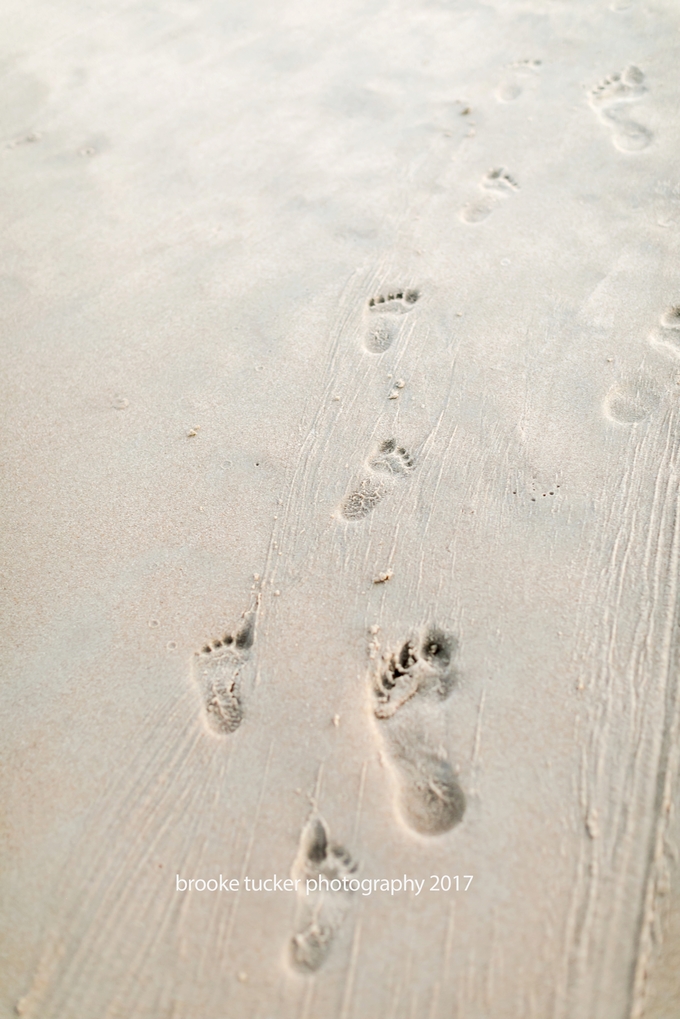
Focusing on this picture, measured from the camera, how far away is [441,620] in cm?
155

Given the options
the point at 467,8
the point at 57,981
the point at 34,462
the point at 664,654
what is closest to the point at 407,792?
the point at 664,654

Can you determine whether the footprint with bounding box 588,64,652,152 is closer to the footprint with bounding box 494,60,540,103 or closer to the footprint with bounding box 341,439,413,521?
the footprint with bounding box 494,60,540,103

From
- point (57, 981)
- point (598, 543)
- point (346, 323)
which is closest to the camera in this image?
point (57, 981)

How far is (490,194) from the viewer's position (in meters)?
2.44

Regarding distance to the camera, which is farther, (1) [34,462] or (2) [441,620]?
(1) [34,462]

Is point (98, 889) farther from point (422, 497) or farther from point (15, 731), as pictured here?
point (422, 497)

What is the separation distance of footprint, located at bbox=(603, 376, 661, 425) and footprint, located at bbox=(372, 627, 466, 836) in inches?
32.1

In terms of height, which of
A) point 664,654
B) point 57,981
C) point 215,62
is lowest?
point 57,981

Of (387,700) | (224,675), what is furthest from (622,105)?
(224,675)

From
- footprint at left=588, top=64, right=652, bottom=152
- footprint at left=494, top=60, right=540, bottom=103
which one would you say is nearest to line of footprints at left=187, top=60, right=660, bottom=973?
footprint at left=588, top=64, right=652, bottom=152

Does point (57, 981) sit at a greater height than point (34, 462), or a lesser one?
lesser

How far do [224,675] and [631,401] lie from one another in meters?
1.31

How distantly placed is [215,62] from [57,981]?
347cm

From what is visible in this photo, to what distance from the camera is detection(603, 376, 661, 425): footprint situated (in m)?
1.84
